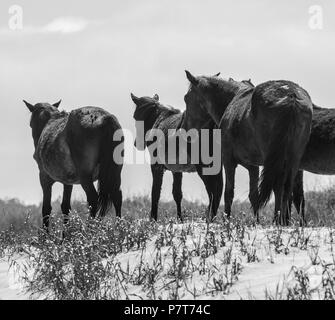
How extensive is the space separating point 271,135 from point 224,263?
2.92 m

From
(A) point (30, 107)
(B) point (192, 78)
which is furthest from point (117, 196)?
(A) point (30, 107)

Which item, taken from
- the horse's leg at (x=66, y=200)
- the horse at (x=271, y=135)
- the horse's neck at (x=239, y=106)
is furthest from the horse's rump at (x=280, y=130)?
the horse's leg at (x=66, y=200)

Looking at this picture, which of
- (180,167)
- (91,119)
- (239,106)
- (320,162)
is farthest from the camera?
(180,167)

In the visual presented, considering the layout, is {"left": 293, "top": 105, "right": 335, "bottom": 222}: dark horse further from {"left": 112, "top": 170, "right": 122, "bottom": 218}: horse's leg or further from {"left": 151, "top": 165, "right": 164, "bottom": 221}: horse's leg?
{"left": 151, "top": 165, "right": 164, "bottom": 221}: horse's leg

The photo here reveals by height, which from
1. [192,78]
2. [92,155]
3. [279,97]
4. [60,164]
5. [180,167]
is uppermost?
[192,78]

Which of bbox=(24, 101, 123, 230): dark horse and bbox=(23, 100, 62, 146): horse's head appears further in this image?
bbox=(23, 100, 62, 146): horse's head

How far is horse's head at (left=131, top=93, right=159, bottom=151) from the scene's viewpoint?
48.4 feet

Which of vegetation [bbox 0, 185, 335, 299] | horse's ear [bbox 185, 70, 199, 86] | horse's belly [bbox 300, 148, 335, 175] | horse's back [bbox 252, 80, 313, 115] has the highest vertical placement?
horse's ear [bbox 185, 70, 199, 86]

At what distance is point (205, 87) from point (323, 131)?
210 centimetres

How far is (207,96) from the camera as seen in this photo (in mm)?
12141

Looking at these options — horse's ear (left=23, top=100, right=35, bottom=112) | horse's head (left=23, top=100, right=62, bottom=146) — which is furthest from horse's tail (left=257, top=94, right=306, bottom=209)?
horse's ear (left=23, top=100, right=35, bottom=112)

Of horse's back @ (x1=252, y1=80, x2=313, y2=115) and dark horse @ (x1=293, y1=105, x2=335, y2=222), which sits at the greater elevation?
horse's back @ (x1=252, y1=80, x2=313, y2=115)

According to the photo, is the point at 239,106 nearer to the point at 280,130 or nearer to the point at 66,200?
the point at 280,130
